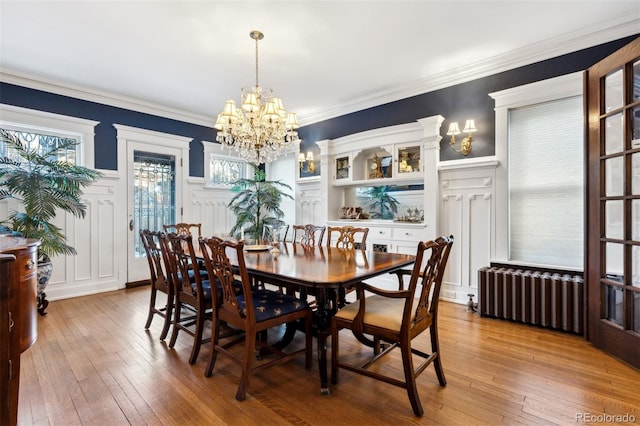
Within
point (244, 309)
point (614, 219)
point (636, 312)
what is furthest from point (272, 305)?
point (614, 219)

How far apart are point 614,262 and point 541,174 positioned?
1.12m

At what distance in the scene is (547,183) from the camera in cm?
324

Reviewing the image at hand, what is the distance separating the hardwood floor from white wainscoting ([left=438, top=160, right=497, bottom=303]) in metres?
0.96

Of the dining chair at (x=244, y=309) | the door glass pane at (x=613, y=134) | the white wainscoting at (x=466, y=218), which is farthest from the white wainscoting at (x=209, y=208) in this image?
the door glass pane at (x=613, y=134)

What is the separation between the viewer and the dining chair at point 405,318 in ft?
5.68

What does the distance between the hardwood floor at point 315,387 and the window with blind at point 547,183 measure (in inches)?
34.8

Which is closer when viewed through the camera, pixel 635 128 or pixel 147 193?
Result: pixel 635 128

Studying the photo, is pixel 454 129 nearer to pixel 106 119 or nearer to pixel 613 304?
pixel 613 304

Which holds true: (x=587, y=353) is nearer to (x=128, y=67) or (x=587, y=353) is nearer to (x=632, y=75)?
(x=632, y=75)

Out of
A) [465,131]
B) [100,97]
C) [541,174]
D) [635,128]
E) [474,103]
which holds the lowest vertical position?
[541,174]

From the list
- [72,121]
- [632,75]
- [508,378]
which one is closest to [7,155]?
[72,121]

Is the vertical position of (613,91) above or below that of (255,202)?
above

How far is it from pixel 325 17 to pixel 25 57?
131 inches

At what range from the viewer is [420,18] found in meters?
2.76
